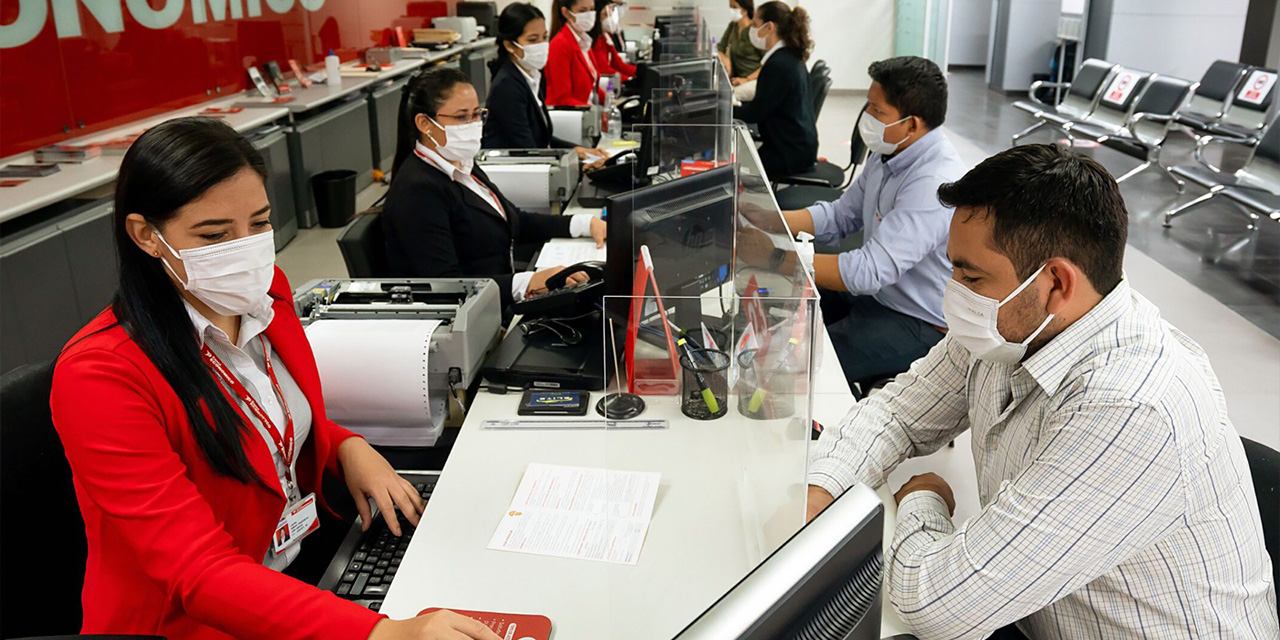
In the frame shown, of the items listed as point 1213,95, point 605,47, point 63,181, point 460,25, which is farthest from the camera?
point 460,25

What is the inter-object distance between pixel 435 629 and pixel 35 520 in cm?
74

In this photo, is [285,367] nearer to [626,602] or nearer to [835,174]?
[626,602]

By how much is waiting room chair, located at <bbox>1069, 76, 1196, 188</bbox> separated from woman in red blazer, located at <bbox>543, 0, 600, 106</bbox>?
3807 mm

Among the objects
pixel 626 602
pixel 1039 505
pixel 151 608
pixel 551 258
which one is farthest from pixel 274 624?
pixel 551 258

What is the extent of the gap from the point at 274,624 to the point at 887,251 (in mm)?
1988

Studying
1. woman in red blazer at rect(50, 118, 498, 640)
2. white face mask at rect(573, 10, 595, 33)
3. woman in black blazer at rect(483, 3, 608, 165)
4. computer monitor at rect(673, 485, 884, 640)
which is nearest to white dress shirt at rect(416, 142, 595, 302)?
woman in red blazer at rect(50, 118, 498, 640)

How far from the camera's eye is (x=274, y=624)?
1.18 meters

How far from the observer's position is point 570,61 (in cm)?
567

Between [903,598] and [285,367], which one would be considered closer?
[903,598]

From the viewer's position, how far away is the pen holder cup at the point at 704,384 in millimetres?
1708

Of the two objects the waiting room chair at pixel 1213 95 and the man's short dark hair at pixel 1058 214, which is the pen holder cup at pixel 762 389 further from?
the waiting room chair at pixel 1213 95

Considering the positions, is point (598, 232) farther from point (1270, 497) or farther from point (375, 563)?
point (1270, 497)

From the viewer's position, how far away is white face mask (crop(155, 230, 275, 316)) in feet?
4.36

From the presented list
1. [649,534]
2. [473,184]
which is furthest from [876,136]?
[649,534]
